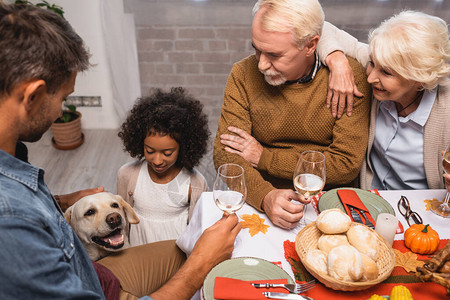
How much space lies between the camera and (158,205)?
202 centimetres

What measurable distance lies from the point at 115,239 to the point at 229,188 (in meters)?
0.76

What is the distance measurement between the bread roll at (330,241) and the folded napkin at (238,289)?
15 cm

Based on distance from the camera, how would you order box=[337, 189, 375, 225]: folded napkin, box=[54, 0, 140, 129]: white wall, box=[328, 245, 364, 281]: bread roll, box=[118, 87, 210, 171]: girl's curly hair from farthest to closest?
1. box=[54, 0, 140, 129]: white wall
2. box=[118, 87, 210, 171]: girl's curly hair
3. box=[337, 189, 375, 225]: folded napkin
4. box=[328, 245, 364, 281]: bread roll

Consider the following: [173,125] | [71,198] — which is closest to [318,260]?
[173,125]

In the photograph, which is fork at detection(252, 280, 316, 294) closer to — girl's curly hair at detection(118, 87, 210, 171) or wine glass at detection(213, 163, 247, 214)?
wine glass at detection(213, 163, 247, 214)

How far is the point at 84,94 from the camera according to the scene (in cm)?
363

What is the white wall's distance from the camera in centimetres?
325

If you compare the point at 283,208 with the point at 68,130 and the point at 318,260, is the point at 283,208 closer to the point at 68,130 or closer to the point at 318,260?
the point at 318,260

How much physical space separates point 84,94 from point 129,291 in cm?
258

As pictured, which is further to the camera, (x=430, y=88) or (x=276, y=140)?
(x=276, y=140)

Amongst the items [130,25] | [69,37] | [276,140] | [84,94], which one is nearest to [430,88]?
[276,140]

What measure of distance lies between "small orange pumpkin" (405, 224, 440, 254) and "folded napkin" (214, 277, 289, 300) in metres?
0.46

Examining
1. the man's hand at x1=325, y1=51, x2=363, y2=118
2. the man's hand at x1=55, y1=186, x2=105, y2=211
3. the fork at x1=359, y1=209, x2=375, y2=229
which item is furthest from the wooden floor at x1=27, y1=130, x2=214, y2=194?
the fork at x1=359, y1=209, x2=375, y2=229

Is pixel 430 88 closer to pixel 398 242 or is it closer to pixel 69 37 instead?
pixel 398 242
